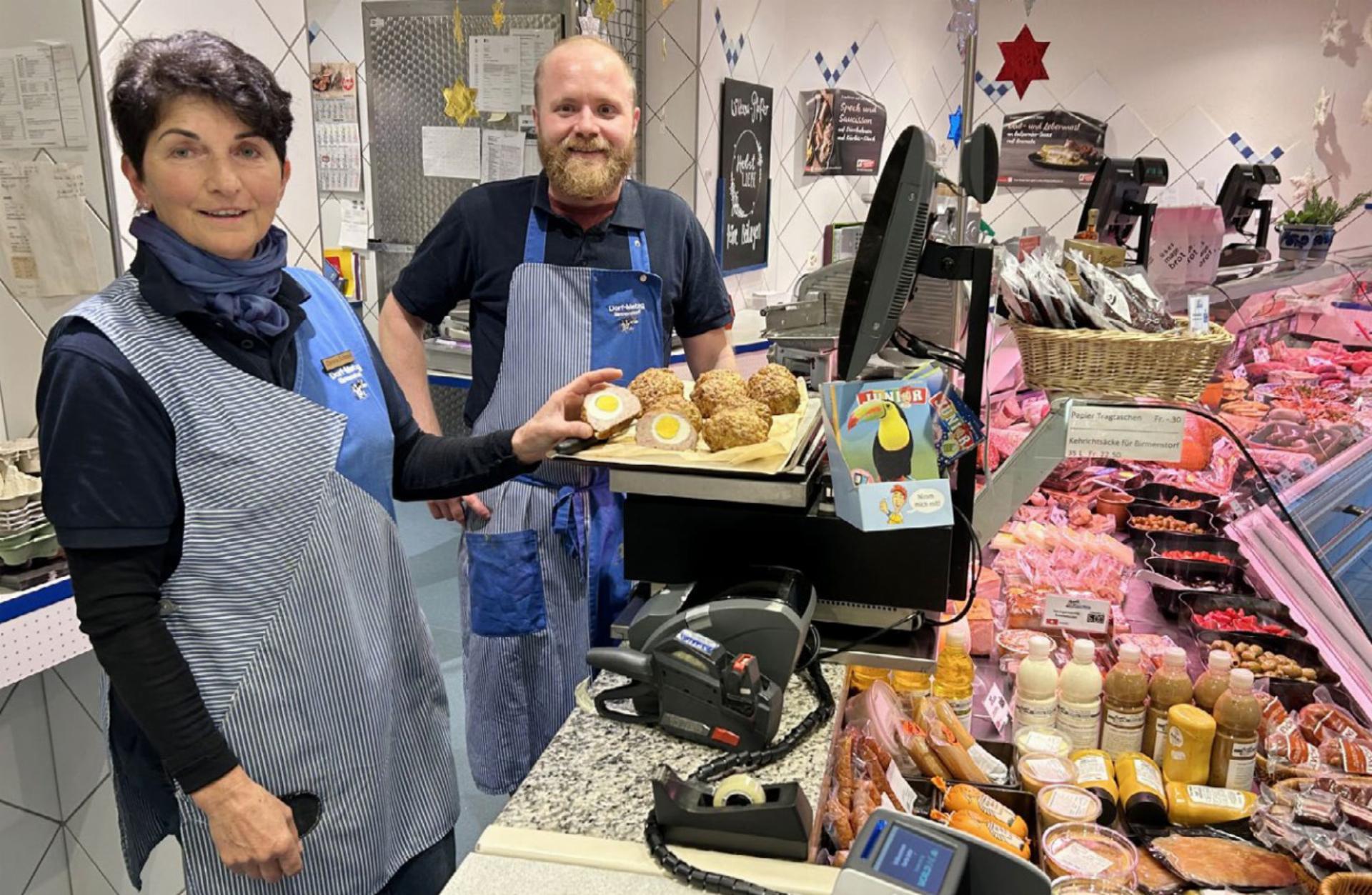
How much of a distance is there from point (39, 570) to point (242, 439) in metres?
0.96

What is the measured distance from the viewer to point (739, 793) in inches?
50.9

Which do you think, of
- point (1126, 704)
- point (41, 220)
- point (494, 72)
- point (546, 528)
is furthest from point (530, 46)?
point (1126, 704)

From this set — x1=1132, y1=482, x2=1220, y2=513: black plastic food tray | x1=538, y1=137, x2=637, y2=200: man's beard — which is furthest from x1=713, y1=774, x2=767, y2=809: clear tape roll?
x1=1132, y1=482, x2=1220, y2=513: black plastic food tray

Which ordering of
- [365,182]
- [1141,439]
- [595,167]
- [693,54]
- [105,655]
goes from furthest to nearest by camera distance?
[365,182] → [693,54] → [595,167] → [1141,439] → [105,655]

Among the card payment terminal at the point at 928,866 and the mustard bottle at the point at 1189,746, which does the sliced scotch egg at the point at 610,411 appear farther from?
the mustard bottle at the point at 1189,746

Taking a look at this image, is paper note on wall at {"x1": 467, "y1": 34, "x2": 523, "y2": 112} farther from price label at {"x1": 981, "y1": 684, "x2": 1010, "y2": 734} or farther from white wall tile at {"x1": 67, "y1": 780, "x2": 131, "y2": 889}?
price label at {"x1": 981, "y1": 684, "x2": 1010, "y2": 734}

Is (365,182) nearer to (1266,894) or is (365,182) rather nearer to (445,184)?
(445,184)

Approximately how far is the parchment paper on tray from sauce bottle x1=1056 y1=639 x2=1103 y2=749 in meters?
0.72

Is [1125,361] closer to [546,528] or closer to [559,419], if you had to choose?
[559,419]

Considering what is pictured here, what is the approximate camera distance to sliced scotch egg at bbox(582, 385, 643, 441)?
176 cm

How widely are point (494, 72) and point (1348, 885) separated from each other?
465 cm

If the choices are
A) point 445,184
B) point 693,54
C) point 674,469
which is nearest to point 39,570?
point 674,469

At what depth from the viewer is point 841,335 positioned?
5.27 feet

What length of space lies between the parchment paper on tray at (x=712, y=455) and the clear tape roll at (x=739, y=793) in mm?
488
